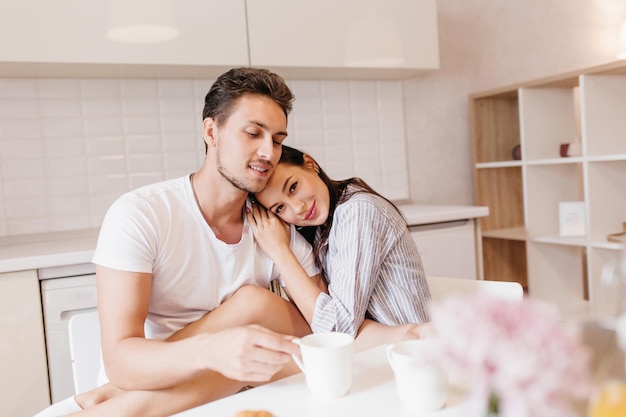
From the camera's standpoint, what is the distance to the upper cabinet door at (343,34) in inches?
96.9

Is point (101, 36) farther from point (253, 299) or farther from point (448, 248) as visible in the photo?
point (448, 248)

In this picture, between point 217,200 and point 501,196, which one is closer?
point 217,200

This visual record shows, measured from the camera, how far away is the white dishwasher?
199 cm

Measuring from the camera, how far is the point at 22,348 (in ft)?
6.40

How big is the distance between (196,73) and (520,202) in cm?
196

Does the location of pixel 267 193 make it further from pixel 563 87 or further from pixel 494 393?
pixel 563 87

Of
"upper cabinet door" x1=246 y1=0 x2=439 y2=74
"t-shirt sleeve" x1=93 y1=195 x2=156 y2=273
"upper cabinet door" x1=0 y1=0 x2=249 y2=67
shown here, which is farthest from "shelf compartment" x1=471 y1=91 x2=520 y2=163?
"t-shirt sleeve" x1=93 y1=195 x2=156 y2=273

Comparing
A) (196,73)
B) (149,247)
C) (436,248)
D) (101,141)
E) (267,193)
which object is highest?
(196,73)

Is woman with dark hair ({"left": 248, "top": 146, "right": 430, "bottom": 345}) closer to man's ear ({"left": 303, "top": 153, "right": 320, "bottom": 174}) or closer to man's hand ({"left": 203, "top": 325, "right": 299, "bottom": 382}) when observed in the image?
man's ear ({"left": 303, "top": 153, "right": 320, "bottom": 174})

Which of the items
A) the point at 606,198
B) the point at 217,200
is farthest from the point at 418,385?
the point at 606,198

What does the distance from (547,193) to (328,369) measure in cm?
249

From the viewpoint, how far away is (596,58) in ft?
11.7

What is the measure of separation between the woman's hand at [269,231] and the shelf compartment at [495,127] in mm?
1969

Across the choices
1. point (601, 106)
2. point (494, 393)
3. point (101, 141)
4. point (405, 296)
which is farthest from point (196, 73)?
point (494, 393)
